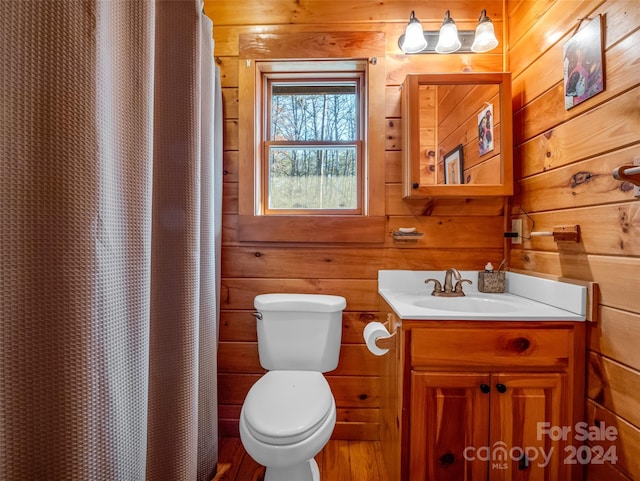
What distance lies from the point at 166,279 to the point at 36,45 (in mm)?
556

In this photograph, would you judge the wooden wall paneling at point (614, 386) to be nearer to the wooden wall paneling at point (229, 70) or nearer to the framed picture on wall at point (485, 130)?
the framed picture on wall at point (485, 130)

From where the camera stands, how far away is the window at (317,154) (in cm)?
165

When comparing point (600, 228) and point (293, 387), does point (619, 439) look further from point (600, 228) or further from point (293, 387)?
point (293, 387)

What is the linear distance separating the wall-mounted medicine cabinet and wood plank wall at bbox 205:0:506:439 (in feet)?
0.49

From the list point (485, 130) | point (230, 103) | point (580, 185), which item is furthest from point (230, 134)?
point (580, 185)

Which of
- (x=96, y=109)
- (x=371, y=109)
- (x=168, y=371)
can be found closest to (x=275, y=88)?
(x=371, y=109)

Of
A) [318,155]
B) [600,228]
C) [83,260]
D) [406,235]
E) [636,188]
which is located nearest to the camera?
[83,260]

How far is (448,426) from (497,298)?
2.10ft

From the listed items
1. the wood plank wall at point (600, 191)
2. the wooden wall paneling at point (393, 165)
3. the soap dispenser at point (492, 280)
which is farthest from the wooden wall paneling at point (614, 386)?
the wooden wall paneling at point (393, 165)

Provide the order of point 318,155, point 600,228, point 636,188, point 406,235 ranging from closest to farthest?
point 636,188
point 600,228
point 406,235
point 318,155

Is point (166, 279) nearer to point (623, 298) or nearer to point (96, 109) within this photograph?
point (96, 109)

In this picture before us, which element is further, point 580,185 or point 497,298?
point 497,298

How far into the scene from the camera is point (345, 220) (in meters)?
1.54

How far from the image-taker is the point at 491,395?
1.00 meters
